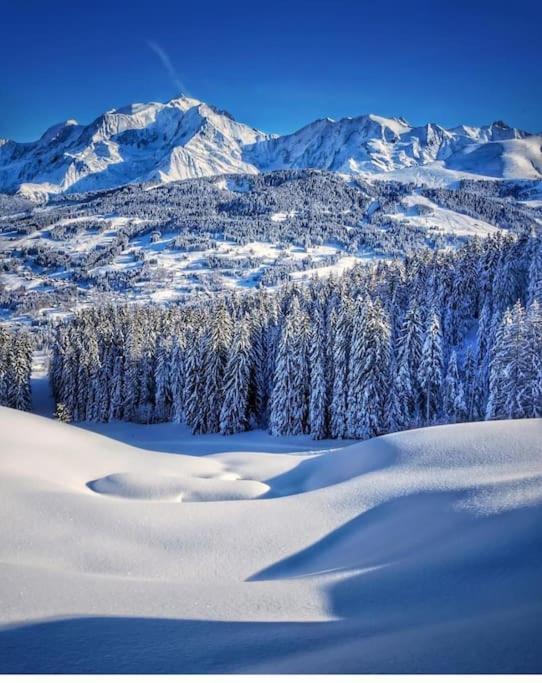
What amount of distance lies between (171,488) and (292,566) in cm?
881

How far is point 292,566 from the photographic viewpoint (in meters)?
10.3

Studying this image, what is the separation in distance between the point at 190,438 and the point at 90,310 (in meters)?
41.3

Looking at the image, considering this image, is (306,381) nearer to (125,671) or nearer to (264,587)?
(264,587)

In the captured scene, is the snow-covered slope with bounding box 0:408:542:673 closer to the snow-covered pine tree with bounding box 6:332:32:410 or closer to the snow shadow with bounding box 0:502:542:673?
the snow shadow with bounding box 0:502:542:673

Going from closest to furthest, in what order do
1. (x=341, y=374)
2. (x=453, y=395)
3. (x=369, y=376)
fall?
(x=369, y=376) → (x=453, y=395) → (x=341, y=374)

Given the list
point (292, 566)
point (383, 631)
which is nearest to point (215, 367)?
point (292, 566)

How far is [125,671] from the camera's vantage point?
5.03 metres

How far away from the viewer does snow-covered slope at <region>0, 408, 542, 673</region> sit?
5.09 meters

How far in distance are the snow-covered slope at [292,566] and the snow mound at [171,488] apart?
8cm

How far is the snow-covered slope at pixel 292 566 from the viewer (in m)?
5.09

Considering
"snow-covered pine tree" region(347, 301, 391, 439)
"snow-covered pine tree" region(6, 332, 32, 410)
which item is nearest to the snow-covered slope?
"snow-covered pine tree" region(347, 301, 391, 439)

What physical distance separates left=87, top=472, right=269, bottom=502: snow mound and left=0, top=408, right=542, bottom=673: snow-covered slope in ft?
0.27

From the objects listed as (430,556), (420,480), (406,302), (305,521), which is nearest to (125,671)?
(430,556)

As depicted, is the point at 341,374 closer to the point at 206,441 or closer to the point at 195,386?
the point at 206,441
